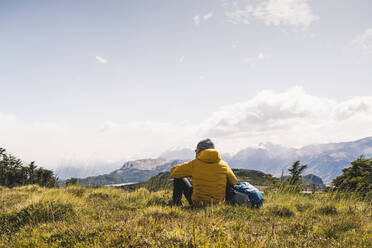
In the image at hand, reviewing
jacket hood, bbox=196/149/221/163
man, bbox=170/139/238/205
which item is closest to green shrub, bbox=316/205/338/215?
man, bbox=170/139/238/205

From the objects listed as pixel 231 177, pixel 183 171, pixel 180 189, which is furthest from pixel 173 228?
pixel 231 177

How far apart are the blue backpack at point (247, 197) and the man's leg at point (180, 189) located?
1.44 m

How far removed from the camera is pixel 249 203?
6723mm

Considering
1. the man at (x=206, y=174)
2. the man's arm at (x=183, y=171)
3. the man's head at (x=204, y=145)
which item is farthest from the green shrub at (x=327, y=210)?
the man's arm at (x=183, y=171)

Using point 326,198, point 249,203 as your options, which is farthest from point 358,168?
point 249,203

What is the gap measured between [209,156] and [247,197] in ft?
6.14

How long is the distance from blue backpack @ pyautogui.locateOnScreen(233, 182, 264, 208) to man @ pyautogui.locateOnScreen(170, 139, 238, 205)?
0.51 meters

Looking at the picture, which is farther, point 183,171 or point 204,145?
point 204,145

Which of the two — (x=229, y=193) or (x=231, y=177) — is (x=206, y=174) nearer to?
(x=231, y=177)

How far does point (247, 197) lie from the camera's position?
22.4ft

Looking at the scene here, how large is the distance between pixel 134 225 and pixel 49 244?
1.30 metres

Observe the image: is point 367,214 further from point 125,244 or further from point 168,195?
point 125,244

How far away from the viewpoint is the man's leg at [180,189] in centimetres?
692

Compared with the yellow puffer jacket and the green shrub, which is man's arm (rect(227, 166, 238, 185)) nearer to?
the yellow puffer jacket
